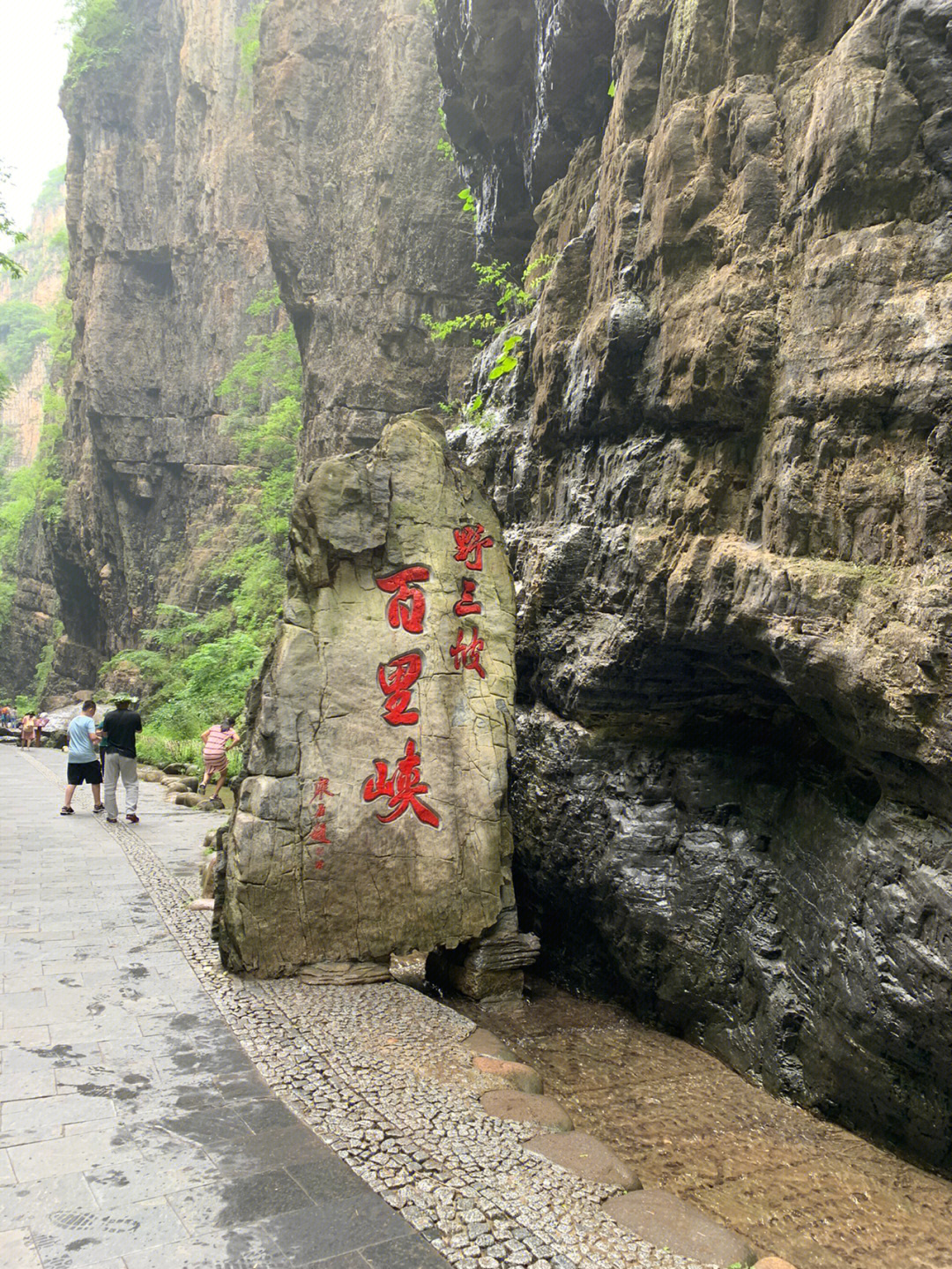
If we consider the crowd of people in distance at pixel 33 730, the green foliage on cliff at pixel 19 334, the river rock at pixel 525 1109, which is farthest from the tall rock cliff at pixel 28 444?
the river rock at pixel 525 1109

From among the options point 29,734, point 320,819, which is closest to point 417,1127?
point 320,819

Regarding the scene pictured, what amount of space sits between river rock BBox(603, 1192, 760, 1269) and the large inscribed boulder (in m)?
2.70

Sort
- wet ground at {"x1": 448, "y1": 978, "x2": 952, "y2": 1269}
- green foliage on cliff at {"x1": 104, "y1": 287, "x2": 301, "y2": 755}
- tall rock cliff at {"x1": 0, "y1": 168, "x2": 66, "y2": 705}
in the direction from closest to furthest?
wet ground at {"x1": 448, "y1": 978, "x2": 952, "y2": 1269} < green foliage on cliff at {"x1": 104, "y1": 287, "x2": 301, "y2": 755} < tall rock cliff at {"x1": 0, "y1": 168, "x2": 66, "y2": 705}

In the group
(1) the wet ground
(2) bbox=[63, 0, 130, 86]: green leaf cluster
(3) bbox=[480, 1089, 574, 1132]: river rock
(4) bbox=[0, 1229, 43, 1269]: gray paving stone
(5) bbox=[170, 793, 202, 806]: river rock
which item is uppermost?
(2) bbox=[63, 0, 130, 86]: green leaf cluster

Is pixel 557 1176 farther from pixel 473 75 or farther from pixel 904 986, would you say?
pixel 473 75

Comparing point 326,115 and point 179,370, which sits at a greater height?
point 326,115

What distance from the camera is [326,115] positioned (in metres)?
19.6

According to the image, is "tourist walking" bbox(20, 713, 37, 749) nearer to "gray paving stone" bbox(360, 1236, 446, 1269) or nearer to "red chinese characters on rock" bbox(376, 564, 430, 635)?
"red chinese characters on rock" bbox(376, 564, 430, 635)

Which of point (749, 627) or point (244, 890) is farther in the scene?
point (244, 890)

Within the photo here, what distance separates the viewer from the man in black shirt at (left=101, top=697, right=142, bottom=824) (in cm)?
1042

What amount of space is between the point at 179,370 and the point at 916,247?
89.2 ft

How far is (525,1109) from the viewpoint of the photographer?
389 centimetres

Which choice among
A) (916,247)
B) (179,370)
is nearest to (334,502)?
(916,247)

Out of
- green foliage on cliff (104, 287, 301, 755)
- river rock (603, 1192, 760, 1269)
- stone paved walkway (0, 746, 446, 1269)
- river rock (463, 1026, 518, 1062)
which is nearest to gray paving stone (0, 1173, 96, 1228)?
stone paved walkway (0, 746, 446, 1269)
